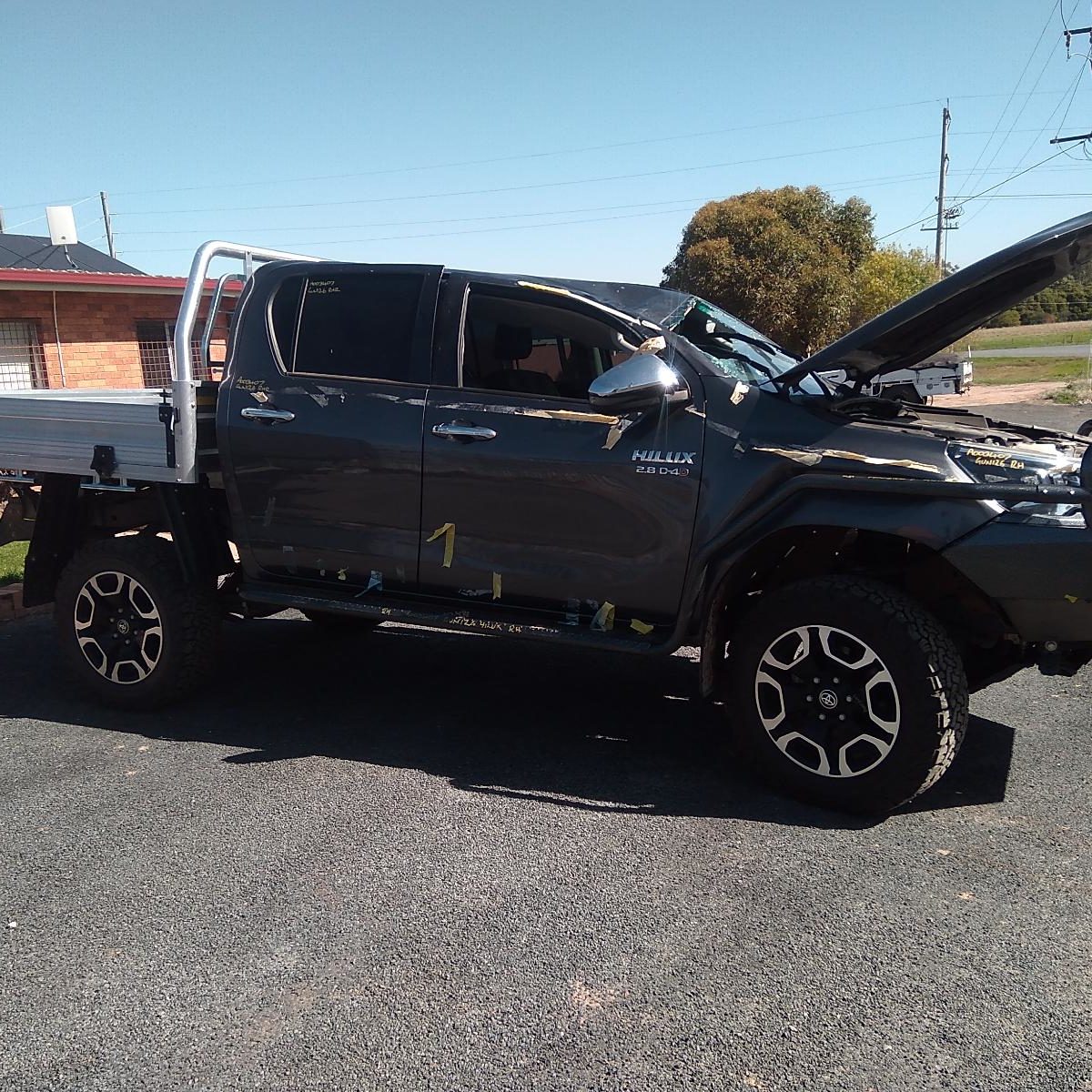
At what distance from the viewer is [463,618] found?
4523mm

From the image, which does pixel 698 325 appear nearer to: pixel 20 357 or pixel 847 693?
pixel 847 693

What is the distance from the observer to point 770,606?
13.1 feet

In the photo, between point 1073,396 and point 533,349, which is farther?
point 1073,396

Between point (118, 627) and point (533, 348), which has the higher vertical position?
point (533, 348)

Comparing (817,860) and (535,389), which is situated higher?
(535,389)

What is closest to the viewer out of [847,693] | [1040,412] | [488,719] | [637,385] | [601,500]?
[847,693]

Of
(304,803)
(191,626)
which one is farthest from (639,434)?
(191,626)

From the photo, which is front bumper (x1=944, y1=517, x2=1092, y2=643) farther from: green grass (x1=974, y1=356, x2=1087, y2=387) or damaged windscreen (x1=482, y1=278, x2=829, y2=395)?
green grass (x1=974, y1=356, x2=1087, y2=387)

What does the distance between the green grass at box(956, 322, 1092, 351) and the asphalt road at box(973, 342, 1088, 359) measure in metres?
1.00

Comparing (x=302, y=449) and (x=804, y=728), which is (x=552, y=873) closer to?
(x=804, y=728)

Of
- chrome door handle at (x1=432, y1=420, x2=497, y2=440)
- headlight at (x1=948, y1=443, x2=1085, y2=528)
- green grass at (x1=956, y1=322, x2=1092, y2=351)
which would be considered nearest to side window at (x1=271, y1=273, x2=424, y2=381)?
chrome door handle at (x1=432, y1=420, x2=497, y2=440)

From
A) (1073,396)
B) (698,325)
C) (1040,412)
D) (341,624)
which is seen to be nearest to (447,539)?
(698,325)

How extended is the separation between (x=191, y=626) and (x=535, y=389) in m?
2.09

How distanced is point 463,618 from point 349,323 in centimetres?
149
